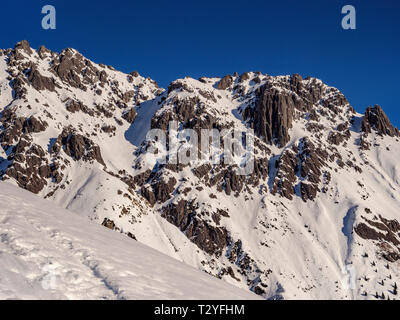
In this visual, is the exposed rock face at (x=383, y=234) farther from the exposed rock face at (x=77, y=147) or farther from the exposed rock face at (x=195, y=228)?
the exposed rock face at (x=77, y=147)

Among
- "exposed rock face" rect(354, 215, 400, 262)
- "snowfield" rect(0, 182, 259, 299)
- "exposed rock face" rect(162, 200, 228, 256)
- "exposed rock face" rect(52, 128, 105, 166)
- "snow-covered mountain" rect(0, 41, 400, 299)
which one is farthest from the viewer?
"exposed rock face" rect(52, 128, 105, 166)

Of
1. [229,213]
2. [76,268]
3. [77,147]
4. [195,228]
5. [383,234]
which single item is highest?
[77,147]

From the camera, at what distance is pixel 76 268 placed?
34.7 feet

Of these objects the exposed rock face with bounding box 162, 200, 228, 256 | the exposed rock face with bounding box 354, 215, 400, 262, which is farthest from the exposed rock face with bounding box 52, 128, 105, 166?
the exposed rock face with bounding box 354, 215, 400, 262

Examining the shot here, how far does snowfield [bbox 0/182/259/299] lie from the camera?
921 cm

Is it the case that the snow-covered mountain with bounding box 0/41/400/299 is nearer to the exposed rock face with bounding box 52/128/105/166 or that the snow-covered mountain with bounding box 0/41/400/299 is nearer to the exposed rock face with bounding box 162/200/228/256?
the exposed rock face with bounding box 162/200/228/256

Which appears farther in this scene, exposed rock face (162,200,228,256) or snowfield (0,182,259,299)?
exposed rock face (162,200,228,256)

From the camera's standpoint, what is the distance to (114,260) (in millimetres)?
11984

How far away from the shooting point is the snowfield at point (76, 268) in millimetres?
9209

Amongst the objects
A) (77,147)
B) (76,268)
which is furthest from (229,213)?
(76,268)

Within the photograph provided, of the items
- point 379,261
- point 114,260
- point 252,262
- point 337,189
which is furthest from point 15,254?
point 337,189

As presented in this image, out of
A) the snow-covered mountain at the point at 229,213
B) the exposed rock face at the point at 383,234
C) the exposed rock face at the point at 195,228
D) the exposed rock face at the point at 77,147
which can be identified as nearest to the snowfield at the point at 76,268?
the snow-covered mountain at the point at 229,213

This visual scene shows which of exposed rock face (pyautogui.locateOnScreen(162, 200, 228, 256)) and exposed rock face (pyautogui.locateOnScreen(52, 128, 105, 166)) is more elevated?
exposed rock face (pyautogui.locateOnScreen(52, 128, 105, 166))

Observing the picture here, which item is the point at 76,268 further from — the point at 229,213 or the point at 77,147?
the point at 77,147
